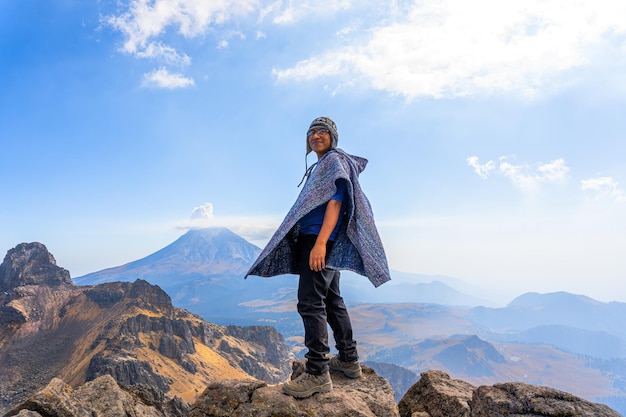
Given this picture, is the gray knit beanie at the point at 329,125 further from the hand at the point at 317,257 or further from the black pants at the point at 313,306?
the hand at the point at 317,257

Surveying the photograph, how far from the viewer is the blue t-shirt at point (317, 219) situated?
16.1ft

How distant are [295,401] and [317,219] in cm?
234

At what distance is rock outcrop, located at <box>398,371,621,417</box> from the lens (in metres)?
4.46

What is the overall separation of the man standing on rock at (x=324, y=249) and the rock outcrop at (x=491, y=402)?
169cm

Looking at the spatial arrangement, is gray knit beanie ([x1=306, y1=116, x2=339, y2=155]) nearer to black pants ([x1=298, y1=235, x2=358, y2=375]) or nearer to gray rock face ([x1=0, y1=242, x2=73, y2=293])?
black pants ([x1=298, y1=235, x2=358, y2=375])

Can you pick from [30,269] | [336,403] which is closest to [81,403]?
[336,403]

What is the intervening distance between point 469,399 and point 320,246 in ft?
12.5

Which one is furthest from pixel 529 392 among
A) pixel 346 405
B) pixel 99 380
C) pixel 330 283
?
pixel 99 380

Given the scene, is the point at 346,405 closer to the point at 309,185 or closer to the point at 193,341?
the point at 309,185

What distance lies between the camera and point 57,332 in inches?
3088

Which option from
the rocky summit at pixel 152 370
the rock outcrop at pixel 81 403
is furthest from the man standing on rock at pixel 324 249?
the rock outcrop at pixel 81 403

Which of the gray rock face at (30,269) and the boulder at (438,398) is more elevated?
the gray rock face at (30,269)

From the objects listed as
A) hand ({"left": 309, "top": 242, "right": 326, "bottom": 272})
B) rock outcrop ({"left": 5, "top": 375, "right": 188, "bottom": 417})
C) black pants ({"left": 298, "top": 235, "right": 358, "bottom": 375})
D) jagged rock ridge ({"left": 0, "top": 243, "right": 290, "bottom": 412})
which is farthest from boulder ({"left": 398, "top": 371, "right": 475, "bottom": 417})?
jagged rock ridge ({"left": 0, "top": 243, "right": 290, "bottom": 412})

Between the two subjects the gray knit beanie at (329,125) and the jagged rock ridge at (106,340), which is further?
the jagged rock ridge at (106,340)
